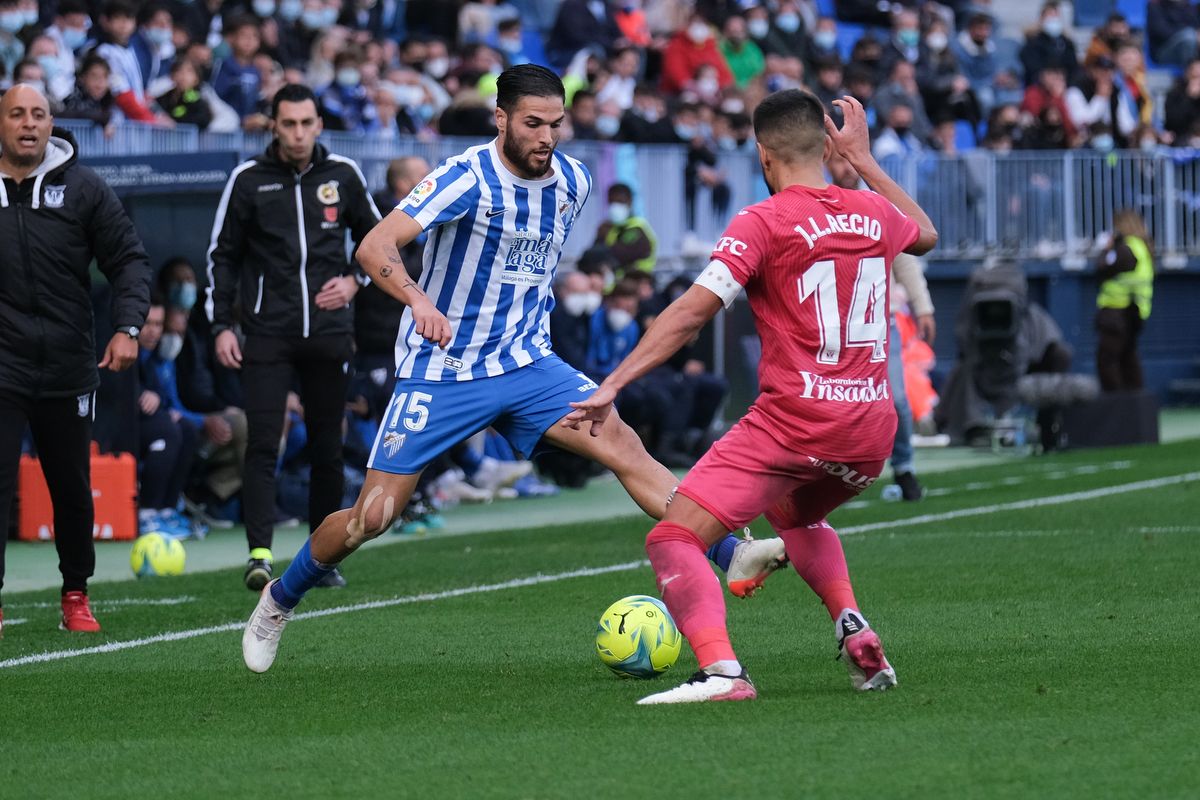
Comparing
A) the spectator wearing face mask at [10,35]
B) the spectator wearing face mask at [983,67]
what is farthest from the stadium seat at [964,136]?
the spectator wearing face mask at [10,35]

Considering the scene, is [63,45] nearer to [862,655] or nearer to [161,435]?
[161,435]

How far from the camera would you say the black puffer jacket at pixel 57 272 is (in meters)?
9.11

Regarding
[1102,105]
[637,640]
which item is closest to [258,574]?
[637,640]

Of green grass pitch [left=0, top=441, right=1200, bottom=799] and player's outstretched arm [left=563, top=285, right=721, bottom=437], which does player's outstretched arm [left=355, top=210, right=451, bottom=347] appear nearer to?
player's outstretched arm [left=563, top=285, right=721, bottom=437]


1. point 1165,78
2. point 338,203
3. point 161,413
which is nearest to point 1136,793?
point 338,203

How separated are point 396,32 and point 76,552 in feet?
49.7

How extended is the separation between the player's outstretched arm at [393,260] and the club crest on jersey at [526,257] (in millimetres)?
444

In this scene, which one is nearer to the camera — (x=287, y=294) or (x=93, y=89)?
(x=287, y=294)

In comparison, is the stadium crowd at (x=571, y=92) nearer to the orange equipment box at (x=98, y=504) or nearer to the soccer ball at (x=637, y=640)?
the orange equipment box at (x=98, y=504)

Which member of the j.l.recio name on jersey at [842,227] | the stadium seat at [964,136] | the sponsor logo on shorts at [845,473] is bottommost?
the sponsor logo on shorts at [845,473]

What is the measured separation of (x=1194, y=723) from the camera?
237 inches

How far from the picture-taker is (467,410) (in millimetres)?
7820

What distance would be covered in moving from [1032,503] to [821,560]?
307 inches

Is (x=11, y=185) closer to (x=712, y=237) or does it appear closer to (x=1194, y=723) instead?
(x=1194, y=723)
